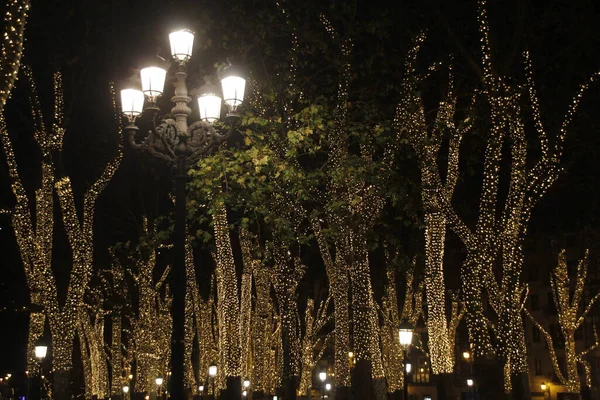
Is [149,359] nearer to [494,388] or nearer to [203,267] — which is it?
[203,267]

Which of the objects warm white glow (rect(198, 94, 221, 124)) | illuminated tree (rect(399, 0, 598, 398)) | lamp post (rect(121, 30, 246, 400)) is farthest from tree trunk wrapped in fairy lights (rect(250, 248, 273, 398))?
warm white glow (rect(198, 94, 221, 124))

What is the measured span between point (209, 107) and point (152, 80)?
0.86m

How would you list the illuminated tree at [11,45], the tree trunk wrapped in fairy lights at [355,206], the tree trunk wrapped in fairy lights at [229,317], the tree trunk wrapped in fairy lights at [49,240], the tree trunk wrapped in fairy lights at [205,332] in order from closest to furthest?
the illuminated tree at [11,45] < the tree trunk wrapped in fairy lights at [355,206] < the tree trunk wrapped in fairy lights at [49,240] < the tree trunk wrapped in fairy lights at [229,317] < the tree trunk wrapped in fairy lights at [205,332]

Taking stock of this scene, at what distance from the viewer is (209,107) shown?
1065 cm

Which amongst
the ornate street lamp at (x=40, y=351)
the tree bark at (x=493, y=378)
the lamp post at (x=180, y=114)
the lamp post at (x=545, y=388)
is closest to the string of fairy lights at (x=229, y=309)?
the ornate street lamp at (x=40, y=351)

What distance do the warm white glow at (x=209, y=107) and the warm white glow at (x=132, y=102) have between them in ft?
2.91

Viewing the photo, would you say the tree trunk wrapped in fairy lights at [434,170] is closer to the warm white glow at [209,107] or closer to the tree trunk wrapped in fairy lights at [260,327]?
the warm white glow at [209,107]

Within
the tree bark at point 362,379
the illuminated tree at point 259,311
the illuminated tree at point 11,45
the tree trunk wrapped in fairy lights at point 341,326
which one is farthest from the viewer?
the illuminated tree at point 259,311

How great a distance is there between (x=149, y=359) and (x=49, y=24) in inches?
636

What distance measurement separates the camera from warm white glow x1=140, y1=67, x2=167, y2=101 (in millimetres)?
10477

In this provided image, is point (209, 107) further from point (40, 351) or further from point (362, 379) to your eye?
point (40, 351)

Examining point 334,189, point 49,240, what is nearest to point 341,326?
point 334,189

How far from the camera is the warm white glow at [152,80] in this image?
34.4ft

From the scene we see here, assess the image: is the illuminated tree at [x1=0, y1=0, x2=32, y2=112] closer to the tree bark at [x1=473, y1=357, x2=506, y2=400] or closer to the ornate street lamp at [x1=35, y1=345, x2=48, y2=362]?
the tree bark at [x1=473, y1=357, x2=506, y2=400]
